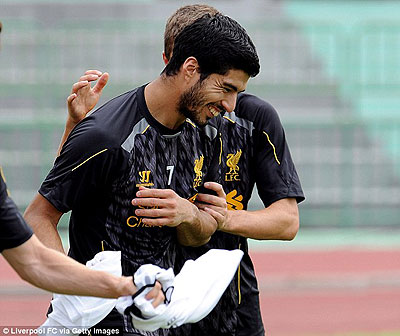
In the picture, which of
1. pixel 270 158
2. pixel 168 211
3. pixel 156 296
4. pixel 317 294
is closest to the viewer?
pixel 156 296

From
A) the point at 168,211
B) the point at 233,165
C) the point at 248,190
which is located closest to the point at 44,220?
the point at 168,211

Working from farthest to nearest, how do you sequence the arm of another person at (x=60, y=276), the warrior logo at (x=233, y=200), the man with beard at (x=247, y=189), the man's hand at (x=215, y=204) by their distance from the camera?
the warrior logo at (x=233, y=200)
the man with beard at (x=247, y=189)
the man's hand at (x=215, y=204)
the arm of another person at (x=60, y=276)

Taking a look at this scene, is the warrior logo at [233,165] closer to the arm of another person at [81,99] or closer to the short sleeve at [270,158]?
the short sleeve at [270,158]

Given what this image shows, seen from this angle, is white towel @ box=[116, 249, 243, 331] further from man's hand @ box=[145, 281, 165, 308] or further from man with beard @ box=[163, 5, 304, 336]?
man with beard @ box=[163, 5, 304, 336]

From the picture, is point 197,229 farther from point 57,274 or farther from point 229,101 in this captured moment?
point 57,274

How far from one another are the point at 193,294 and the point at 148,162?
0.66 meters

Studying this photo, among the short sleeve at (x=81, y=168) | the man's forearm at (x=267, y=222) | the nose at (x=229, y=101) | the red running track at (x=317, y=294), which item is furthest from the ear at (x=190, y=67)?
the red running track at (x=317, y=294)

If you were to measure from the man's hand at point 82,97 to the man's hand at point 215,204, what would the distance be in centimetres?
63

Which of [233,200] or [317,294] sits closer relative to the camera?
[233,200]

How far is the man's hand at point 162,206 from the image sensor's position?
11.2 feet

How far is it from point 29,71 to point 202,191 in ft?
30.5

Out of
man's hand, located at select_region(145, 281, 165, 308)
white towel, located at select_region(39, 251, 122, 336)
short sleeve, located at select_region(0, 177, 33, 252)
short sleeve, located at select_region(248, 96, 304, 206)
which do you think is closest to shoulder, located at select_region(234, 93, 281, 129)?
short sleeve, located at select_region(248, 96, 304, 206)

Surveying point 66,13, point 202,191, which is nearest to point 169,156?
point 202,191

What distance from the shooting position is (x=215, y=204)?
12.1 feet
